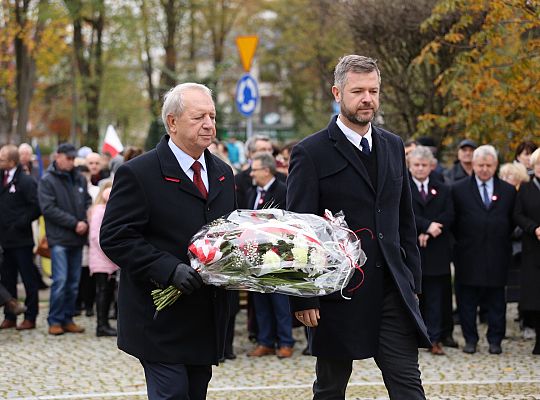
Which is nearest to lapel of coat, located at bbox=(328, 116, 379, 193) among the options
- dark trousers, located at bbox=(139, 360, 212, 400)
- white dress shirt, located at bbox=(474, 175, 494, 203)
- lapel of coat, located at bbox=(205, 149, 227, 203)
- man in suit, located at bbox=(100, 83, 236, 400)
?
lapel of coat, located at bbox=(205, 149, 227, 203)

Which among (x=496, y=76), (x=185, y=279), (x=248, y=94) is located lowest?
(x=185, y=279)

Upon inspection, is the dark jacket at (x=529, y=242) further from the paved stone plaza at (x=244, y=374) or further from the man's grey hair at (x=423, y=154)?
the man's grey hair at (x=423, y=154)

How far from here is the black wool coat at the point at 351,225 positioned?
561 centimetres

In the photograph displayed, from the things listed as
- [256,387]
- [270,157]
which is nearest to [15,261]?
[270,157]

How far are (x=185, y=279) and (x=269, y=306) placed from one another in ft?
19.0

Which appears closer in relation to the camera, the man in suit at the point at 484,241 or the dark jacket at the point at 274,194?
the dark jacket at the point at 274,194

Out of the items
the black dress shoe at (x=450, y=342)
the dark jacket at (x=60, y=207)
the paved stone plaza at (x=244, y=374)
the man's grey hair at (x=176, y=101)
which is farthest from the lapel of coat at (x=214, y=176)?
the dark jacket at (x=60, y=207)

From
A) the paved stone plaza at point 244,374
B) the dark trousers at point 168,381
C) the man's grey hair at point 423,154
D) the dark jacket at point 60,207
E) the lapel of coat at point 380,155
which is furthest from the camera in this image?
the dark jacket at point 60,207

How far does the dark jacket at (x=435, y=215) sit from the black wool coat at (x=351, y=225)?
16.7 feet

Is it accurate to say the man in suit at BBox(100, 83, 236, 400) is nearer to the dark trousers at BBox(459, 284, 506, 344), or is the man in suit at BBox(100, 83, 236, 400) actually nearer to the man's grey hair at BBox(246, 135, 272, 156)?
the dark trousers at BBox(459, 284, 506, 344)

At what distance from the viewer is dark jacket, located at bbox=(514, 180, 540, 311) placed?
34.4 feet

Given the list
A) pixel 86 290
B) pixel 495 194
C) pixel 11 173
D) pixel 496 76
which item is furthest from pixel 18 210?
pixel 496 76

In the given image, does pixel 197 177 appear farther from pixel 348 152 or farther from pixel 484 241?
pixel 484 241

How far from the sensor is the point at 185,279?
496 cm
